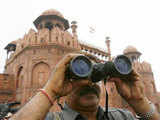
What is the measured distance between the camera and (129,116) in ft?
4.95

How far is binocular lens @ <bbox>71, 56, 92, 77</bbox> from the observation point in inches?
52.2

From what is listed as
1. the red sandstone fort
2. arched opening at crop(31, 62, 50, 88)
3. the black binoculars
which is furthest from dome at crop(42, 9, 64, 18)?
the black binoculars

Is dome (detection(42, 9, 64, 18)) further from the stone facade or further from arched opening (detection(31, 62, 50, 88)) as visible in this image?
the stone facade

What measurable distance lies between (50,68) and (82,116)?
1219cm

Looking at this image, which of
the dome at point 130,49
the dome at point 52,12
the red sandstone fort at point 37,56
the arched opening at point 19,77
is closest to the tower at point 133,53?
the dome at point 130,49

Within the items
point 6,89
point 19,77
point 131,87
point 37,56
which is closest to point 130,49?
point 37,56

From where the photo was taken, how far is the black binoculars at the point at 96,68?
4.38ft

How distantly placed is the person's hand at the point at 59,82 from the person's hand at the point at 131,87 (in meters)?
0.43

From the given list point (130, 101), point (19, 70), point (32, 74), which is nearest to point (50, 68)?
point (32, 74)

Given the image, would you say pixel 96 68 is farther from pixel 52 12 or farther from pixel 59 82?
pixel 52 12

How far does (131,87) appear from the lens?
1581 millimetres

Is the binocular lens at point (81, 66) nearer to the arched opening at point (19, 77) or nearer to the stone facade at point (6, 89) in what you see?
the arched opening at point (19, 77)

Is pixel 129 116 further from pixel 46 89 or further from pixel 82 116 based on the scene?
pixel 46 89

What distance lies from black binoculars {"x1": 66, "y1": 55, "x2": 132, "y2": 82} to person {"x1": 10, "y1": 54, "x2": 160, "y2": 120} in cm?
5
